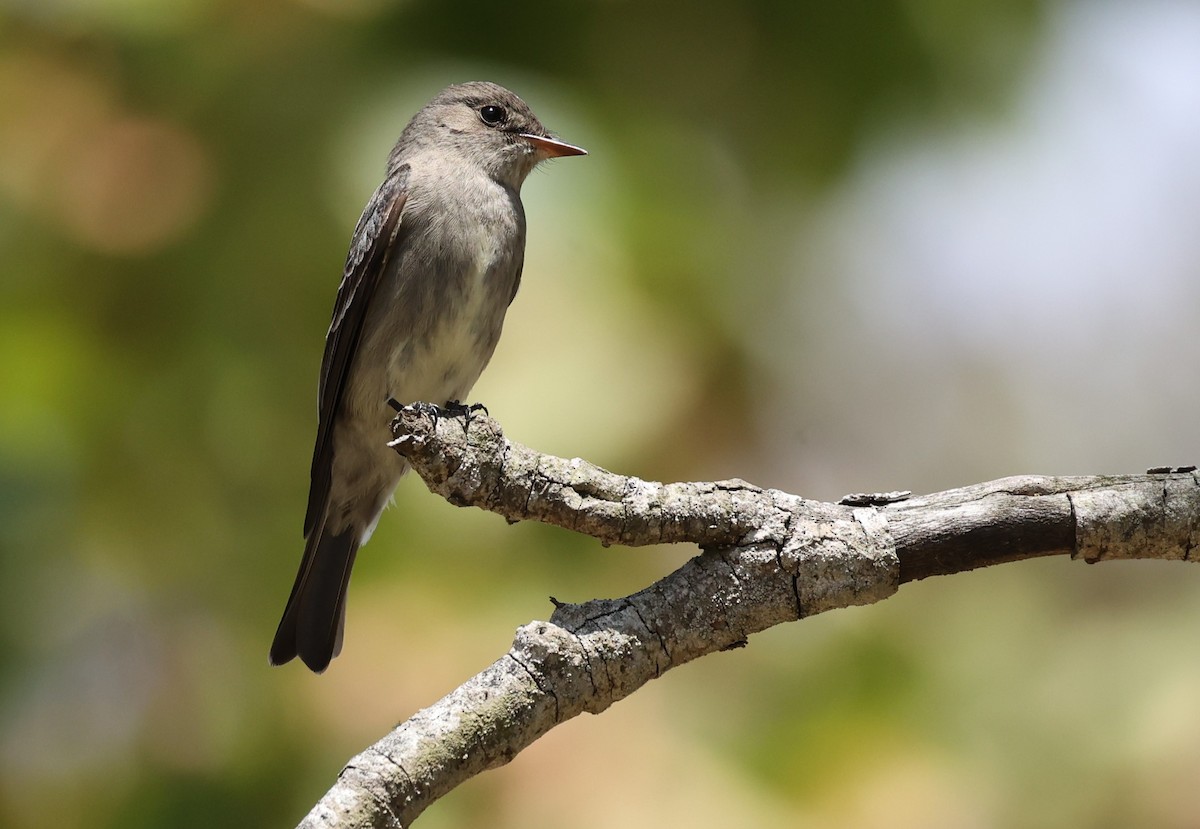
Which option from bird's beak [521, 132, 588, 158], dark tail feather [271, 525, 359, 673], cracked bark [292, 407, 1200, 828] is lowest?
cracked bark [292, 407, 1200, 828]

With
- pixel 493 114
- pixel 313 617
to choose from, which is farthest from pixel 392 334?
pixel 493 114

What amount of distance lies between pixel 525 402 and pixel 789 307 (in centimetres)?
131

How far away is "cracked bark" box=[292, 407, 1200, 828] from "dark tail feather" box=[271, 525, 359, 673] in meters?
1.66

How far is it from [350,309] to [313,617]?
3.12 ft

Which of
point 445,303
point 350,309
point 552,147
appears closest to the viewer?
point 445,303

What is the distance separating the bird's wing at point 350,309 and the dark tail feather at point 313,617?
142 mm

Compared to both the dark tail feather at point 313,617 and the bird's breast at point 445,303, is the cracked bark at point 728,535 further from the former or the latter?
the dark tail feather at point 313,617

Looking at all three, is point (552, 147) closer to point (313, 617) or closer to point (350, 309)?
point (350, 309)

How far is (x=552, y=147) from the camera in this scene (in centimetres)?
410

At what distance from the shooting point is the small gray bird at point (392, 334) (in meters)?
3.61

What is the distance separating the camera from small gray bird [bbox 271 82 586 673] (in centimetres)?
361

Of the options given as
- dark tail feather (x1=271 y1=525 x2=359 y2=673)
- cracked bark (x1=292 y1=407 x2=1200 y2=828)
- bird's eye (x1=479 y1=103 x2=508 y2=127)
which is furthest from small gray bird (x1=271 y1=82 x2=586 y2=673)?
cracked bark (x1=292 y1=407 x2=1200 y2=828)

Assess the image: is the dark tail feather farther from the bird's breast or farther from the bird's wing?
the bird's breast

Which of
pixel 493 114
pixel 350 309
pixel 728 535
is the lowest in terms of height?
pixel 728 535
